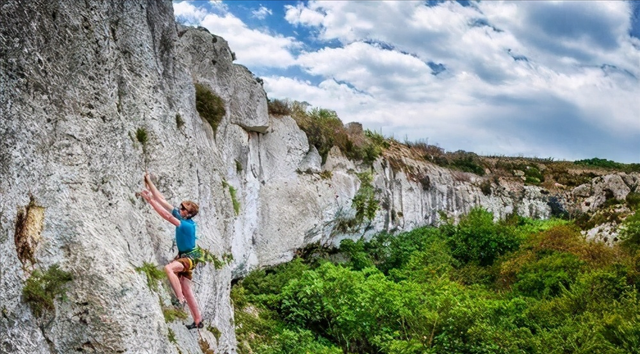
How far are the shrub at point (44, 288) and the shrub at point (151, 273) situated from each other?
Result: 87 centimetres

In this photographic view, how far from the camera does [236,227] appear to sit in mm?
14336

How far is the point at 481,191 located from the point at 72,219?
1161 inches

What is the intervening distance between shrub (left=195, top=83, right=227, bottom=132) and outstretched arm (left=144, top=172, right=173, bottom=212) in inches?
214

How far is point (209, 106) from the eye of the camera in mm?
12867

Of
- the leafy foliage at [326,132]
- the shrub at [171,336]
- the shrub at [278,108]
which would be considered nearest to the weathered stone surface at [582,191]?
the leafy foliage at [326,132]

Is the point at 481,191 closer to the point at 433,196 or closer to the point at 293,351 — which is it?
the point at 433,196

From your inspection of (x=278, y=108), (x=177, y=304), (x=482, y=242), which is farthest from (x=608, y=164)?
(x=177, y=304)

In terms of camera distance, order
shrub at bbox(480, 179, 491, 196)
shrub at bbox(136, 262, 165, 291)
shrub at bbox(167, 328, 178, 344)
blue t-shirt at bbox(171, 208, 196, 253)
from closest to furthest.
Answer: shrub at bbox(136, 262, 165, 291) → shrub at bbox(167, 328, 178, 344) → blue t-shirt at bbox(171, 208, 196, 253) → shrub at bbox(480, 179, 491, 196)

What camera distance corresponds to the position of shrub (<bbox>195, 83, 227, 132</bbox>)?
12.7 m

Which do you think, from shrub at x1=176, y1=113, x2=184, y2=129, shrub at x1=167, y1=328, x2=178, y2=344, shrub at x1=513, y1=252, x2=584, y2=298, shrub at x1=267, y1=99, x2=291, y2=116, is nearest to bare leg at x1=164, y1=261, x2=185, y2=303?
shrub at x1=167, y1=328, x2=178, y2=344

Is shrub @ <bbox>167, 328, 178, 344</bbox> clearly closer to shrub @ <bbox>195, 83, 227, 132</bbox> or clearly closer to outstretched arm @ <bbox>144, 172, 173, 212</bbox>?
outstretched arm @ <bbox>144, 172, 173, 212</bbox>

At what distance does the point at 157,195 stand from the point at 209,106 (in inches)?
250

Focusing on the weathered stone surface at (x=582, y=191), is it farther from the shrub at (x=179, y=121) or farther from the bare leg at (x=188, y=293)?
the bare leg at (x=188, y=293)

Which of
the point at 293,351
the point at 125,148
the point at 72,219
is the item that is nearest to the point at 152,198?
the point at 125,148
